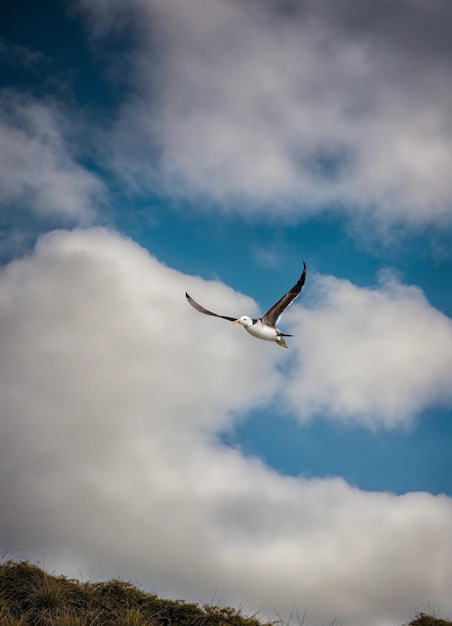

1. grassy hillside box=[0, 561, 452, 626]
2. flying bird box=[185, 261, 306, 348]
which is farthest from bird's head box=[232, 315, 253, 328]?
grassy hillside box=[0, 561, 452, 626]

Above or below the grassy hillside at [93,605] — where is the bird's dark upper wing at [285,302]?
above

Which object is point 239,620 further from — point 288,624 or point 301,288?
point 301,288

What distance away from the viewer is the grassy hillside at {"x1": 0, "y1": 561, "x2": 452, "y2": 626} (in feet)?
46.9

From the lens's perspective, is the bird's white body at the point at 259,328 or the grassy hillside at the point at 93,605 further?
the bird's white body at the point at 259,328

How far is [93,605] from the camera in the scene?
598 inches

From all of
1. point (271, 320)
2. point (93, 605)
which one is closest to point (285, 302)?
point (271, 320)

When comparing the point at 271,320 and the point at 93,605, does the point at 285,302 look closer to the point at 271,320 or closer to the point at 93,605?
the point at 271,320

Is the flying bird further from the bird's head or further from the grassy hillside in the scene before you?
the grassy hillside

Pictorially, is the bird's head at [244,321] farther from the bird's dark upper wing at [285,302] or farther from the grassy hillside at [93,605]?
the grassy hillside at [93,605]

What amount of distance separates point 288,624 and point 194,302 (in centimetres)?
986

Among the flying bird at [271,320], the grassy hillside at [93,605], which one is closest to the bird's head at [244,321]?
the flying bird at [271,320]

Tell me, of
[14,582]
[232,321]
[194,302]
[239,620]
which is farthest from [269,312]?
[14,582]

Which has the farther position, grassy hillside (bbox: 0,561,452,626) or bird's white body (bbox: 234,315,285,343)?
bird's white body (bbox: 234,315,285,343)

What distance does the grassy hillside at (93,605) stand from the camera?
1430 cm
